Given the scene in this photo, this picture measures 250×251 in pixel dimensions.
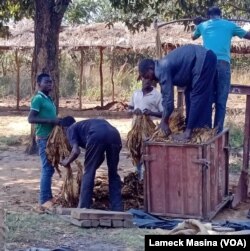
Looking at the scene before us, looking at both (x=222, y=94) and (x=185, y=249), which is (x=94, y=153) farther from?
(x=185, y=249)

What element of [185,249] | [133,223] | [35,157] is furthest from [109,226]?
[35,157]

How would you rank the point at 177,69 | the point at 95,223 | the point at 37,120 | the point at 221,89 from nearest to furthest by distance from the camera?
the point at 95,223 → the point at 177,69 → the point at 37,120 → the point at 221,89

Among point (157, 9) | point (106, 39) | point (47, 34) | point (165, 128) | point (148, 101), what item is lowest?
point (165, 128)

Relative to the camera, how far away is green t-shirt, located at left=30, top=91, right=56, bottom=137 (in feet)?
28.4

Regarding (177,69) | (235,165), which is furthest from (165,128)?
(235,165)

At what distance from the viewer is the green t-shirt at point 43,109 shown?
8664 mm

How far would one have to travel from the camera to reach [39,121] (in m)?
8.66

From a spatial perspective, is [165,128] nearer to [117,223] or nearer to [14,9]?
[117,223]

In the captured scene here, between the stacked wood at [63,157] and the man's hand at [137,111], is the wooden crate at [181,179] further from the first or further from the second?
the stacked wood at [63,157]

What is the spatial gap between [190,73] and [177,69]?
0.60 feet

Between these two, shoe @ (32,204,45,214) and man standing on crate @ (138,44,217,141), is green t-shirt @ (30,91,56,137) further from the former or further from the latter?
man standing on crate @ (138,44,217,141)

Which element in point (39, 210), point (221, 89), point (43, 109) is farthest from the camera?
point (221, 89)

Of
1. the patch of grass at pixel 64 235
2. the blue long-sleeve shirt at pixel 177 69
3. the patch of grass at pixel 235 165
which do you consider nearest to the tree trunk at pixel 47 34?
the patch of grass at pixel 235 165

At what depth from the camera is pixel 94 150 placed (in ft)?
26.7
